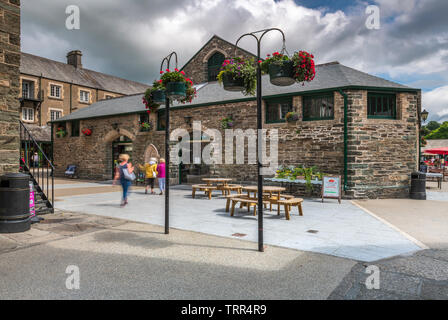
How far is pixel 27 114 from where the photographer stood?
3075 cm

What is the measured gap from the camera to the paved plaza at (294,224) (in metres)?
5.26

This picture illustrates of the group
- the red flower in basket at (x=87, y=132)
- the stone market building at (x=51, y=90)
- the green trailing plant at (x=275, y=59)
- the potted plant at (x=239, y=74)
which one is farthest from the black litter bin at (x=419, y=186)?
the stone market building at (x=51, y=90)

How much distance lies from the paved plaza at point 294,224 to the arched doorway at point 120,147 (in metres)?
7.97

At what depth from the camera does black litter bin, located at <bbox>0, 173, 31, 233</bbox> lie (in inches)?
237

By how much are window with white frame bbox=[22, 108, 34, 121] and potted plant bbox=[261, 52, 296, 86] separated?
3307 cm

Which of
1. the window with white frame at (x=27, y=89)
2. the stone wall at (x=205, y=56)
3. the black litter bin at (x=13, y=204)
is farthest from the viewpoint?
the window with white frame at (x=27, y=89)

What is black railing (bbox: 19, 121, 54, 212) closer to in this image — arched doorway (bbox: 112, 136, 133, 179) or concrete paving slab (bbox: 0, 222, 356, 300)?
concrete paving slab (bbox: 0, 222, 356, 300)

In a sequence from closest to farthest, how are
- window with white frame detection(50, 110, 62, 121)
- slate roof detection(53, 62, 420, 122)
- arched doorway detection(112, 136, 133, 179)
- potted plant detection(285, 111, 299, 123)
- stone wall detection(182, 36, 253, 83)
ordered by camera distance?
slate roof detection(53, 62, 420, 122), potted plant detection(285, 111, 299, 123), arched doorway detection(112, 136, 133, 179), stone wall detection(182, 36, 253, 83), window with white frame detection(50, 110, 62, 121)

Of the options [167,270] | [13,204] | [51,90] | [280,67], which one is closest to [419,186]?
[280,67]

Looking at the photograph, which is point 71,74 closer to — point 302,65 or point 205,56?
point 205,56

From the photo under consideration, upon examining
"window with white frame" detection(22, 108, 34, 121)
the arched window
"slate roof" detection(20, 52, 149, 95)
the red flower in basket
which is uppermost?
"slate roof" detection(20, 52, 149, 95)

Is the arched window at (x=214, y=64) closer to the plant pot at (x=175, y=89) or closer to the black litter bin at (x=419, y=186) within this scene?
the black litter bin at (x=419, y=186)

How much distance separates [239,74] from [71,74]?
35.8m

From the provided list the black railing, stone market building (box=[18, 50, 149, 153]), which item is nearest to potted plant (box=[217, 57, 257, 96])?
the black railing
